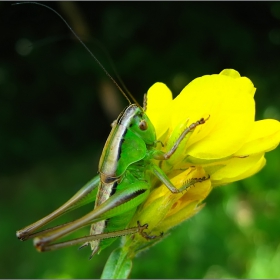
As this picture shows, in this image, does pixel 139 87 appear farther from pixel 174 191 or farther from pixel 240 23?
pixel 174 191

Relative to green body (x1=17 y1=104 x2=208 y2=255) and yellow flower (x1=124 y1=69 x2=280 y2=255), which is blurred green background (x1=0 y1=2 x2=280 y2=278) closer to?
green body (x1=17 y1=104 x2=208 y2=255)

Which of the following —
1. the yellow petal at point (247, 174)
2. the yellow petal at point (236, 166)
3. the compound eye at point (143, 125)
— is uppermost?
the compound eye at point (143, 125)

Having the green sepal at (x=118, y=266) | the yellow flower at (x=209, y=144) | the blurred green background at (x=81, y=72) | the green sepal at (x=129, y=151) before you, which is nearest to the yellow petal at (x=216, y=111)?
the yellow flower at (x=209, y=144)

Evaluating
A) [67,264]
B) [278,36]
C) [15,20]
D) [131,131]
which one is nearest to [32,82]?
[15,20]

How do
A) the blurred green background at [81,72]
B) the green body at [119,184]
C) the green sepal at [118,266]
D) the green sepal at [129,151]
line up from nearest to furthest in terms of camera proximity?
the green sepal at [118,266], the green body at [119,184], the green sepal at [129,151], the blurred green background at [81,72]

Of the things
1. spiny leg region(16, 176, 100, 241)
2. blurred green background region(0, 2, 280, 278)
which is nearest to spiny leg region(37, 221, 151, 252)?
spiny leg region(16, 176, 100, 241)

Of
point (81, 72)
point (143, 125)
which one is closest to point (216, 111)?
point (143, 125)

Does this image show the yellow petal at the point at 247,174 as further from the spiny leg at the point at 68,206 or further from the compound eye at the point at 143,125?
the spiny leg at the point at 68,206

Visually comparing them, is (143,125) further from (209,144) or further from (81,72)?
(81,72)
